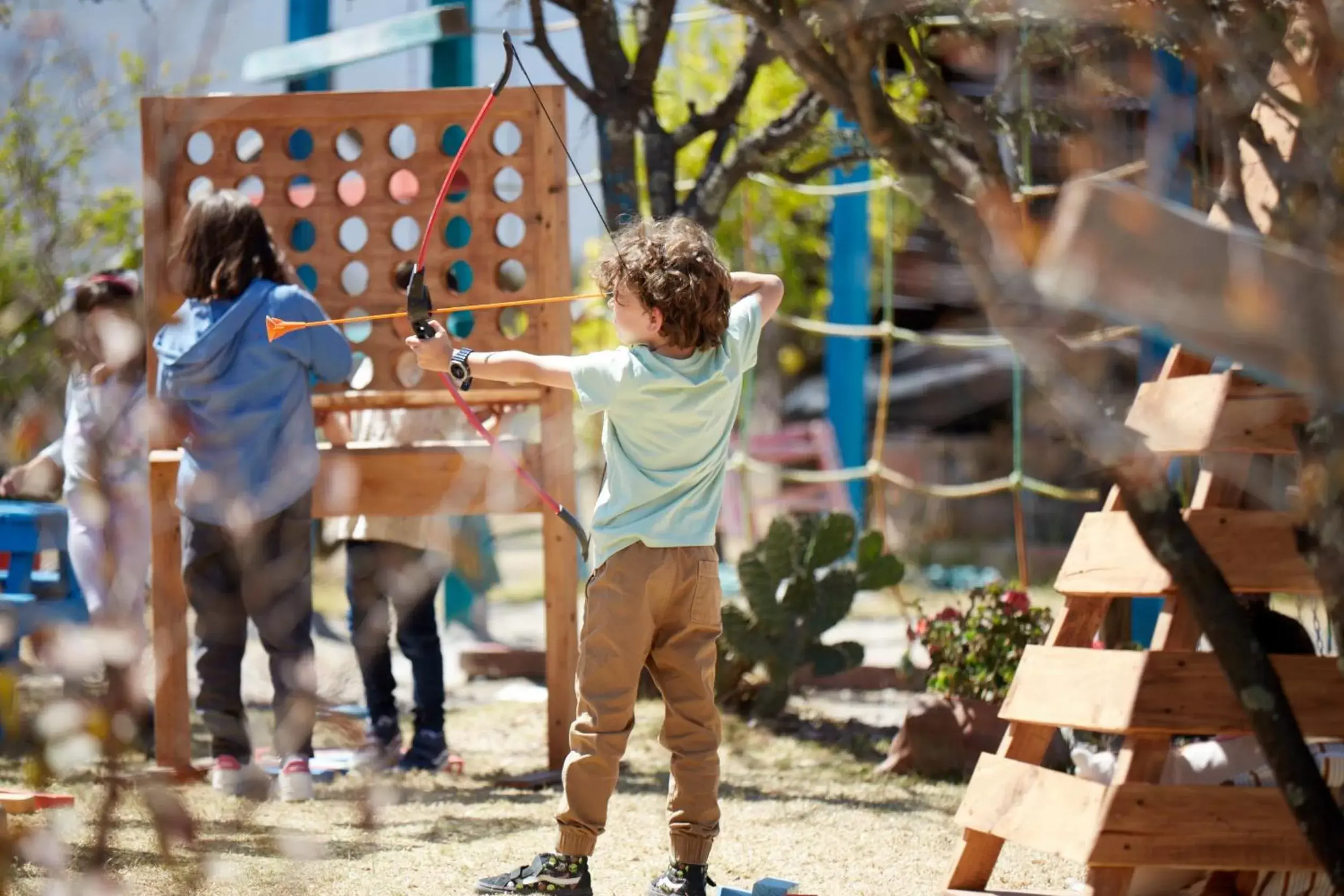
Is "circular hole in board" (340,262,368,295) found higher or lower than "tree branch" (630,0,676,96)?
lower

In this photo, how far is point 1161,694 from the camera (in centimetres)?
280

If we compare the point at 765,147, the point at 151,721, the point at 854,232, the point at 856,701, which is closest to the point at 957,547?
the point at 854,232

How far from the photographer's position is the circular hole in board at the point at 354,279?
4.86 metres

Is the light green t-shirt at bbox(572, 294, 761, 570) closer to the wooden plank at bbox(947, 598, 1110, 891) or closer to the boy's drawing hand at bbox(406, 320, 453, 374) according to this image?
the boy's drawing hand at bbox(406, 320, 453, 374)

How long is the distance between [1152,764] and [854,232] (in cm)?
523

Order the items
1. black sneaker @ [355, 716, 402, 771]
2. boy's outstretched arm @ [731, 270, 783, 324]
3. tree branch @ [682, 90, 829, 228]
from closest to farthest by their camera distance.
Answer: boy's outstretched arm @ [731, 270, 783, 324], black sneaker @ [355, 716, 402, 771], tree branch @ [682, 90, 829, 228]

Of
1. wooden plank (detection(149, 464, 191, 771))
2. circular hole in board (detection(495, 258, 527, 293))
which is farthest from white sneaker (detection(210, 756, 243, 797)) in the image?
circular hole in board (detection(495, 258, 527, 293))

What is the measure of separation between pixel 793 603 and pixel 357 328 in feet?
5.91

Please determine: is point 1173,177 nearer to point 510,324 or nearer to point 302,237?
point 510,324

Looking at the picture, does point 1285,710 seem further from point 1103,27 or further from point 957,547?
point 957,547

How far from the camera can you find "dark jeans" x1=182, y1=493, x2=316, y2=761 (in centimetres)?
441

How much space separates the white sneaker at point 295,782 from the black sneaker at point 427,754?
60 cm

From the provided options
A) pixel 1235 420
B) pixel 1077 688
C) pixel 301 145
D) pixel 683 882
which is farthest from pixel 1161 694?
pixel 301 145

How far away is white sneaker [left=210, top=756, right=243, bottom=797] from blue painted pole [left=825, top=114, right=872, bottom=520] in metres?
3.94
